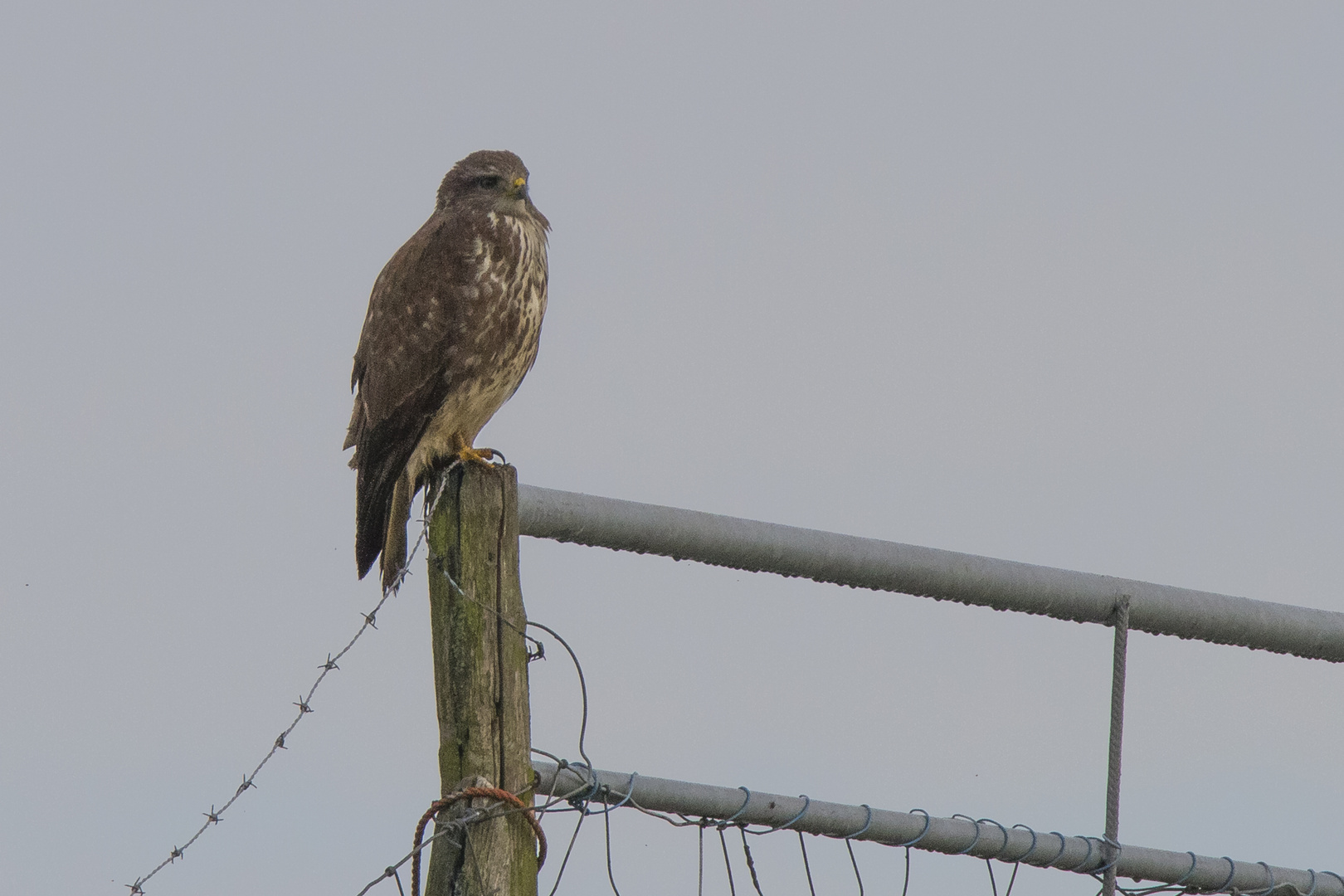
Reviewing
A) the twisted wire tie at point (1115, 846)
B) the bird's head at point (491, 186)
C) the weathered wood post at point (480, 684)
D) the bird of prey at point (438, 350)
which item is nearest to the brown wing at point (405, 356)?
the bird of prey at point (438, 350)

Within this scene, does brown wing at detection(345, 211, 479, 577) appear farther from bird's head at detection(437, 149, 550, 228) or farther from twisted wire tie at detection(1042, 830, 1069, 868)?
twisted wire tie at detection(1042, 830, 1069, 868)

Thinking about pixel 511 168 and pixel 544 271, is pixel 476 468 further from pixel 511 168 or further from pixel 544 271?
pixel 511 168

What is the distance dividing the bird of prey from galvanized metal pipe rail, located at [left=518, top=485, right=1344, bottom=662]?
195 centimetres

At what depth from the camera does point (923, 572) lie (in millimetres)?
3445

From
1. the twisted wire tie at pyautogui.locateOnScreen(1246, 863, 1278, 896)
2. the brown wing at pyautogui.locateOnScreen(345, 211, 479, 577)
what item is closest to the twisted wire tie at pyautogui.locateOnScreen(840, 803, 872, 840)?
the twisted wire tie at pyautogui.locateOnScreen(1246, 863, 1278, 896)

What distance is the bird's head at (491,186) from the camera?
5832mm

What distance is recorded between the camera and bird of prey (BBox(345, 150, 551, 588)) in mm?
5203

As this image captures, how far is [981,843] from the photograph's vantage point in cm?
350

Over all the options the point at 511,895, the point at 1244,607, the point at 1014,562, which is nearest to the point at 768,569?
the point at 1014,562

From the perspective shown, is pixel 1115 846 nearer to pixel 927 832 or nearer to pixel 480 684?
pixel 927 832

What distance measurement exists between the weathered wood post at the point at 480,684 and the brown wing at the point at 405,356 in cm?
189

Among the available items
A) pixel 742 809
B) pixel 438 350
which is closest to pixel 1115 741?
pixel 742 809

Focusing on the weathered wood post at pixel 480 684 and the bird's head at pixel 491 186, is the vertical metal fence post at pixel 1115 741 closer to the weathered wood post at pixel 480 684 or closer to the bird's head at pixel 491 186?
the weathered wood post at pixel 480 684

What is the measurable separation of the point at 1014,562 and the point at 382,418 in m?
2.40
